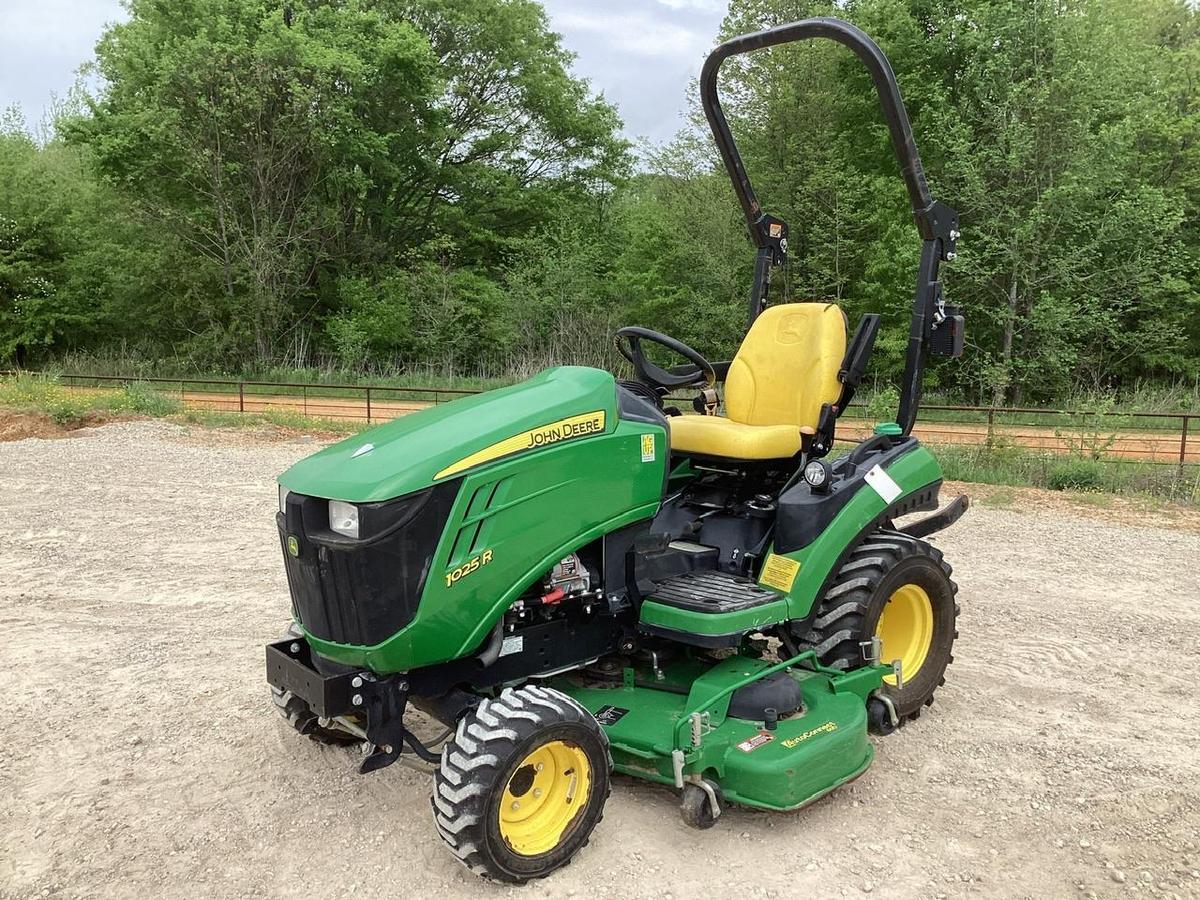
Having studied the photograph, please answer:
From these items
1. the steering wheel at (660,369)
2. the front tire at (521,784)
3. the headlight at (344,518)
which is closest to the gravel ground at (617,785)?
the front tire at (521,784)

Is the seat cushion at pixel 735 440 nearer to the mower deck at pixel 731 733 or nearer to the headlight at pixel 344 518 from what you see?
the mower deck at pixel 731 733

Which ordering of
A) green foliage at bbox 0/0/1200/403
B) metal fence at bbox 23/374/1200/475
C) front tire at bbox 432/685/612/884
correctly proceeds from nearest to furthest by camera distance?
front tire at bbox 432/685/612/884
metal fence at bbox 23/374/1200/475
green foliage at bbox 0/0/1200/403

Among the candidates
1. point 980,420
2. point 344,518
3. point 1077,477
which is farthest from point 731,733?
point 980,420

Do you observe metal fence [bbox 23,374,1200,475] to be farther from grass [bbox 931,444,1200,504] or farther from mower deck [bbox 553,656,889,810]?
mower deck [bbox 553,656,889,810]

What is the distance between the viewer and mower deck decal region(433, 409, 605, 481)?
279 centimetres

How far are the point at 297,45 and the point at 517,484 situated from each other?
71.3 ft

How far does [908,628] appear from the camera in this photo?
4.11 m

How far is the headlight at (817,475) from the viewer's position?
365cm

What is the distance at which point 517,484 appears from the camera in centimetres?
290

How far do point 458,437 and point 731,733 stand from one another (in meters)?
1.36

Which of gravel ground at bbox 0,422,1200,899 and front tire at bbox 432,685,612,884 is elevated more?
front tire at bbox 432,685,612,884

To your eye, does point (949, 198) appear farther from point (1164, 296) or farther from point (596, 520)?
point (596, 520)

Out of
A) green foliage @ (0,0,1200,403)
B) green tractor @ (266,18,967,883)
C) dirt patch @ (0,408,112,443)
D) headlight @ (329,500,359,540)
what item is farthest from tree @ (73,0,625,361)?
headlight @ (329,500,359,540)

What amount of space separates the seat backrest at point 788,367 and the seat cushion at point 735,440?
0.84 feet
